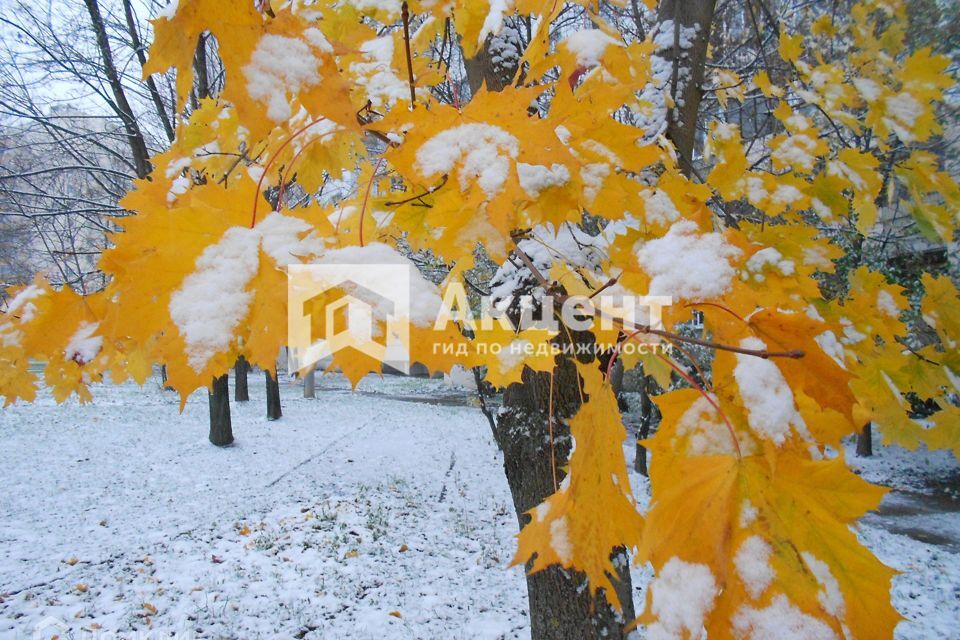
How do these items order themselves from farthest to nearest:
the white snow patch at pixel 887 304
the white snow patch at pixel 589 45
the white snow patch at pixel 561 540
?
the white snow patch at pixel 887 304
the white snow patch at pixel 589 45
the white snow patch at pixel 561 540

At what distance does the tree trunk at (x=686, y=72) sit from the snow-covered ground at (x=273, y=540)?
3753 mm

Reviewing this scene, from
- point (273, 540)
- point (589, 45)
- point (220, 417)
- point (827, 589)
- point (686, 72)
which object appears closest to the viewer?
point (827, 589)

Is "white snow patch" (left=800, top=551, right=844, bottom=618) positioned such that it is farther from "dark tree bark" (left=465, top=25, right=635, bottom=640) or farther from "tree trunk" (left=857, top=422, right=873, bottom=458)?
"tree trunk" (left=857, top=422, right=873, bottom=458)

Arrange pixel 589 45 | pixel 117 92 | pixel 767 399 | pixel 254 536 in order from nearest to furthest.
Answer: pixel 767 399 < pixel 589 45 < pixel 254 536 < pixel 117 92

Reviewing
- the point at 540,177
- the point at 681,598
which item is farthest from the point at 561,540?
the point at 540,177

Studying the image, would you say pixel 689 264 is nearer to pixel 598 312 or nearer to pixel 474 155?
pixel 598 312

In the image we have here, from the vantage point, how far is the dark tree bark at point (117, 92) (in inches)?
248

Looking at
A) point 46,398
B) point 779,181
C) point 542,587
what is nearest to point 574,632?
point 542,587

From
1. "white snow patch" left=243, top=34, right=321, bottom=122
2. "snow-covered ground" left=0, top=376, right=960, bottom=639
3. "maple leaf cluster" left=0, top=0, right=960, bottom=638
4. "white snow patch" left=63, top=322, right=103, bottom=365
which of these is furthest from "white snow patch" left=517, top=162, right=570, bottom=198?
"snow-covered ground" left=0, top=376, right=960, bottom=639

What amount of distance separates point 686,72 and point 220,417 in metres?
8.98

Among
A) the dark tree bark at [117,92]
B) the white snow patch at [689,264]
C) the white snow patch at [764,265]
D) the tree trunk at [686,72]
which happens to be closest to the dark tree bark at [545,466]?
the tree trunk at [686,72]

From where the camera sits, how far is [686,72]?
2.16 m

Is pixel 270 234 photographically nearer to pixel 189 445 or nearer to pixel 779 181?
pixel 779 181

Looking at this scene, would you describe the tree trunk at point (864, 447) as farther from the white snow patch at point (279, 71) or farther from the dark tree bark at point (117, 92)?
the dark tree bark at point (117, 92)
